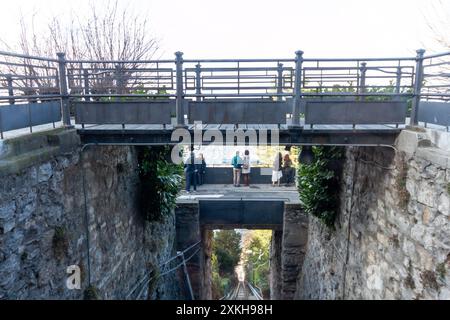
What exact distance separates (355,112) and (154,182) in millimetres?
3953

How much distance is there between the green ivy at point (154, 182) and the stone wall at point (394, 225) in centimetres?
330

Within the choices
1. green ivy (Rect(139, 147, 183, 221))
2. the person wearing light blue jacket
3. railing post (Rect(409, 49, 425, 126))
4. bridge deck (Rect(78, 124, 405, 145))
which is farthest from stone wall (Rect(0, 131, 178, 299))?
the person wearing light blue jacket

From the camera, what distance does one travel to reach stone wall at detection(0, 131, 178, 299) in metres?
3.54

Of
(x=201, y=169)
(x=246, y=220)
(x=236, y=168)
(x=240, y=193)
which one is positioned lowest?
(x=246, y=220)

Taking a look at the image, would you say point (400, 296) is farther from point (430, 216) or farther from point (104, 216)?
point (104, 216)

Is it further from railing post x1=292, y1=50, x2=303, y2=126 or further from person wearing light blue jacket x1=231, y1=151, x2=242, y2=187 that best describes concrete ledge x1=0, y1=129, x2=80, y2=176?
person wearing light blue jacket x1=231, y1=151, x2=242, y2=187

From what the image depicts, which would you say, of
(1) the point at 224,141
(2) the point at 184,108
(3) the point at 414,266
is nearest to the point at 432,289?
(3) the point at 414,266

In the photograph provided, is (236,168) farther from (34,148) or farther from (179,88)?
(34,148)

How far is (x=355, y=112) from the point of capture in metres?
4.81

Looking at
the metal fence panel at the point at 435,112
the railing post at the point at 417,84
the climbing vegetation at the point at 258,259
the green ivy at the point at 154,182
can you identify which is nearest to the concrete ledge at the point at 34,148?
the green ivy at the point at 154,182

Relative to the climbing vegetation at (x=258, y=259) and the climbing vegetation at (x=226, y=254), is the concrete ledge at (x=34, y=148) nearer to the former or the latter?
the climbing vegetation at (x=226, y=254)

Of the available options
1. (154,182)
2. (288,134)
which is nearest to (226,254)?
(154,182)

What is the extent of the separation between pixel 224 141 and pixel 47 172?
2144mm

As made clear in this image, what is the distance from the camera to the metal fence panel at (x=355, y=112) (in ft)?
15.7
